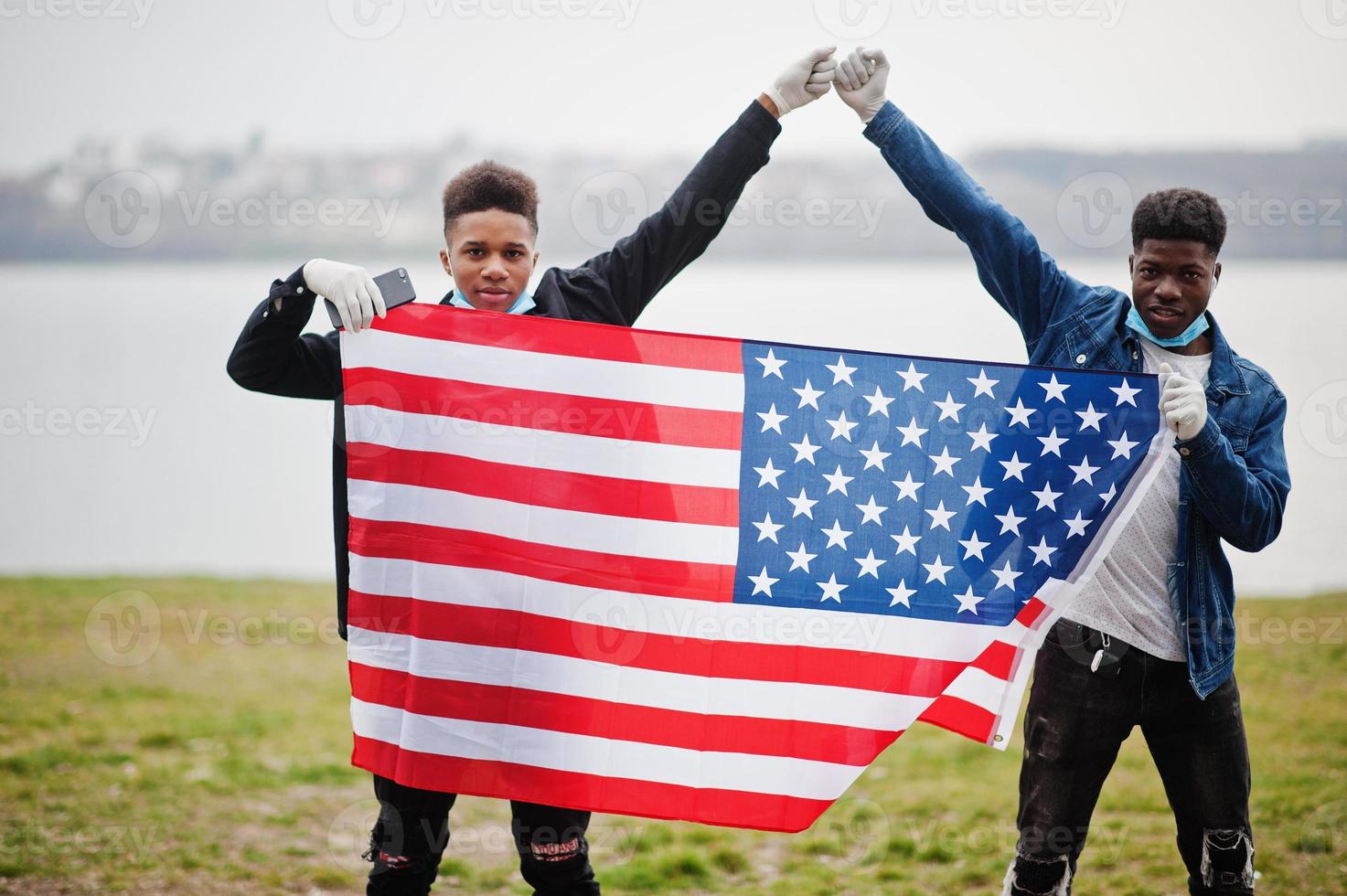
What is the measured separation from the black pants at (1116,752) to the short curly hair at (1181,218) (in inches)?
43.9

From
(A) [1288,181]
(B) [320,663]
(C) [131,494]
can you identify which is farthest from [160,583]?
(A) [1288,181]

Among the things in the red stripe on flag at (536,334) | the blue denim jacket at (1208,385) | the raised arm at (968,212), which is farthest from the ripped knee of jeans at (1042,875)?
the red stripe on flag at (536,334)

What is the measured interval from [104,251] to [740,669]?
3828 centimetres

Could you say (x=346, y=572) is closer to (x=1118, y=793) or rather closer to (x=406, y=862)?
(x=406, y=862)

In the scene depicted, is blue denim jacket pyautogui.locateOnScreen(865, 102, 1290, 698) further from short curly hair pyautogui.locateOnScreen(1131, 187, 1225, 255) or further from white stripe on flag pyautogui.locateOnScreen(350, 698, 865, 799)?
white stripe on flag pyautogui.locateOnScreen(350, 698, 865, 799)

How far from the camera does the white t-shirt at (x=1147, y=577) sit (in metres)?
3.05

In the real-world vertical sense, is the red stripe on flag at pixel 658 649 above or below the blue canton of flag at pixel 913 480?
below

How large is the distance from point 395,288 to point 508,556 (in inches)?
34.6

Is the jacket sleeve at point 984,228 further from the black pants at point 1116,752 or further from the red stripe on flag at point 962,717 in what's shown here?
the red stripe on flag at point 962,717

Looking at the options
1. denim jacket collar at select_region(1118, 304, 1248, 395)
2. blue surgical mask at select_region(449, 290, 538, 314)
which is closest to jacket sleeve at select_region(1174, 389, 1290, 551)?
denim jacket collar at select_region(1118, 304, 1248, 395)

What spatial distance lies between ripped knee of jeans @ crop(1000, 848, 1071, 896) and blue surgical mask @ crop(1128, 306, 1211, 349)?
148cm

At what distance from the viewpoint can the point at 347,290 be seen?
3188 millimetres

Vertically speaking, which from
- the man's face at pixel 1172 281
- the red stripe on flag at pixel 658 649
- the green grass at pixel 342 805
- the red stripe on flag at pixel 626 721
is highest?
the man's face at pixel 1172 281

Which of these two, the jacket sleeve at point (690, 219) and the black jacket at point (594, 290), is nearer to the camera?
the black jacket at point (594, 290)
